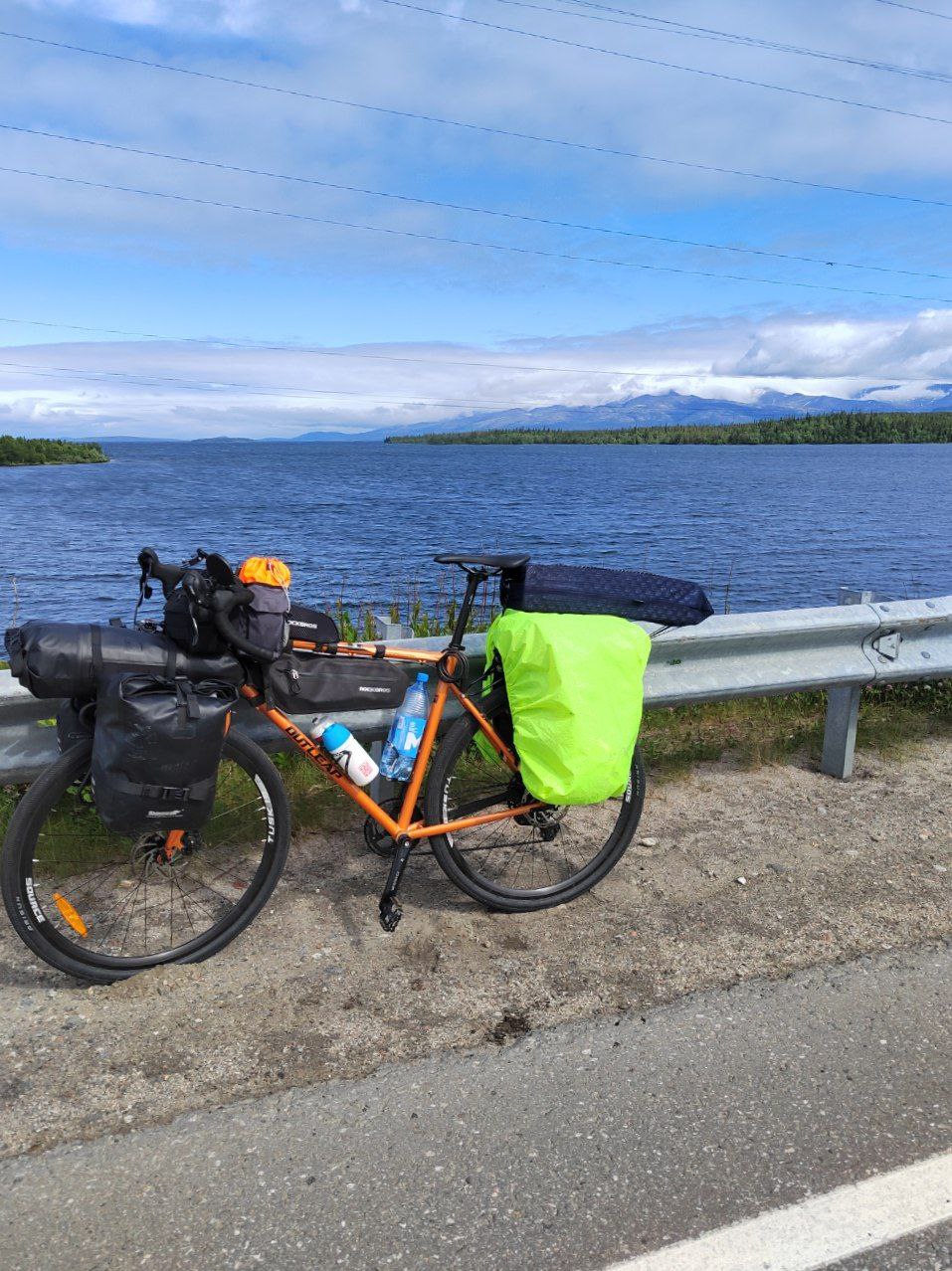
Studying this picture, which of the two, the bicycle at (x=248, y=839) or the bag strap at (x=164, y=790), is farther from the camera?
the bicycle at (x=248, y=839)

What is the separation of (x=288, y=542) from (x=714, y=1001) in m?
35.6

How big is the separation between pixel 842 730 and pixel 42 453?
155m

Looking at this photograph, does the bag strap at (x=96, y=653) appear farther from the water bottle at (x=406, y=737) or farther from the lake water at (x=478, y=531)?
the lake water at (x=478, y=531)

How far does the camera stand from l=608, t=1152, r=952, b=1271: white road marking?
2.23 metres

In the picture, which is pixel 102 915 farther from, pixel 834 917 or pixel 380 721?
pixel 834 917

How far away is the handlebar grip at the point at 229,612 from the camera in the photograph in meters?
3.28

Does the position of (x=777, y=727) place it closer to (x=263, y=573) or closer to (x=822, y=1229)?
(x=263, y=573)

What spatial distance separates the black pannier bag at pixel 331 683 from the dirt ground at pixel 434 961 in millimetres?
862

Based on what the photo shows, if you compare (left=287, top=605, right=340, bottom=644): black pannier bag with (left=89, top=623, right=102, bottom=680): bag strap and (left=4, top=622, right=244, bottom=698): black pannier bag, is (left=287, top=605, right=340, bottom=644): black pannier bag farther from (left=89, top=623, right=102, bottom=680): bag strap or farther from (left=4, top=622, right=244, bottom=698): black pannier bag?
(left=89, top=623, right=102, bottom=680): bag strap

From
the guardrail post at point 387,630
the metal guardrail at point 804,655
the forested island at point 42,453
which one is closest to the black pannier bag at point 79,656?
the metal guardrail at point 804,655

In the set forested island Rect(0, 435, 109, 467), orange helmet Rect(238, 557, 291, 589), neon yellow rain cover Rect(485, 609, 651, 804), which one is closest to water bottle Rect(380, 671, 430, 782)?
neon yellow rain cover Rect(485, 609, 651, 804)

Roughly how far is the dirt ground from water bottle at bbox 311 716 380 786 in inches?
23.0

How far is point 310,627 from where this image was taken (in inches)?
144

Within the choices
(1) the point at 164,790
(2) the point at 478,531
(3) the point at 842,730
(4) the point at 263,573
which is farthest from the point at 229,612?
(2) the point at 478,531
